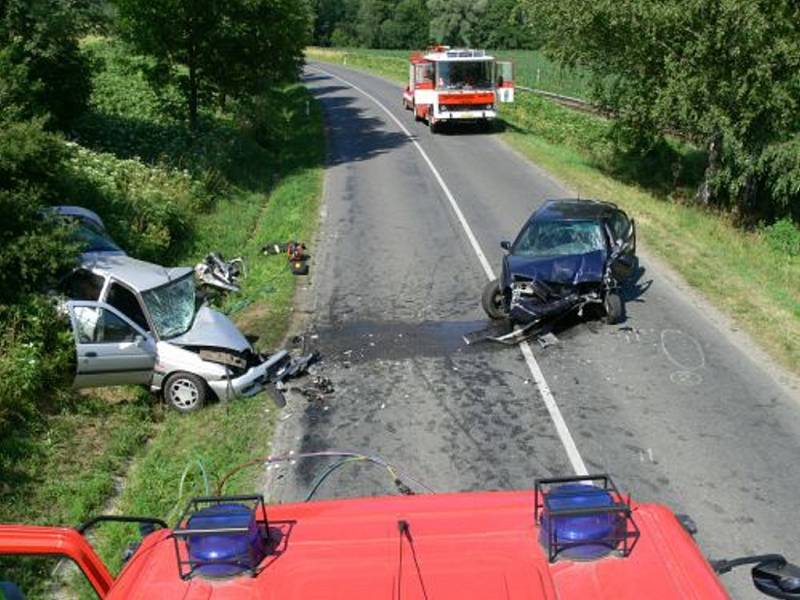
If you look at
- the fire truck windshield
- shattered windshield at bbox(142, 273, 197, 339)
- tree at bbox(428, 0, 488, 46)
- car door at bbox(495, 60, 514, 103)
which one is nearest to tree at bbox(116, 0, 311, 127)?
the fire truck windshield

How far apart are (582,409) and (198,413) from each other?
15.7ft

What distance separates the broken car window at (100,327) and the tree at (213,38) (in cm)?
1496

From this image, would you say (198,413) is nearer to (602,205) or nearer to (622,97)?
(602,205)

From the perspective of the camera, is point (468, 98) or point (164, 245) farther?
point (468, 98)

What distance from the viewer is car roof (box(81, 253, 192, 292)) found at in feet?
37.9

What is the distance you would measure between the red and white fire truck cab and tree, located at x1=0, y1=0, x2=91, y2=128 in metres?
13.3

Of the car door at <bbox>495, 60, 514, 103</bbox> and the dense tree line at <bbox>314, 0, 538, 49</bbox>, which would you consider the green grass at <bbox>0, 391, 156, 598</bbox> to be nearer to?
the car door at <bbox>495, 60, 514, 103</bbox>

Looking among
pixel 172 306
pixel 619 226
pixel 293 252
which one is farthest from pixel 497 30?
pixel 172 306

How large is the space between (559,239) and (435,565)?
1106cm

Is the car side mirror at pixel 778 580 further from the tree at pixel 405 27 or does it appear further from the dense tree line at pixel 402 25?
the tree at pixel 405 27

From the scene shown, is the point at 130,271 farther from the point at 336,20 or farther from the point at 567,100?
the point at 336,20

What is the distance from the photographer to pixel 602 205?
15133mm

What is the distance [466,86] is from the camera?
32.1 m

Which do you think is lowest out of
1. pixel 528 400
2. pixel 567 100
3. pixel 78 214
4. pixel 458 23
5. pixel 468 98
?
pixel 567 100
